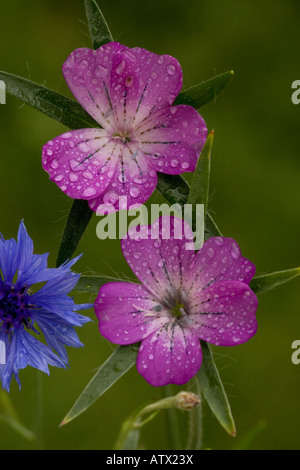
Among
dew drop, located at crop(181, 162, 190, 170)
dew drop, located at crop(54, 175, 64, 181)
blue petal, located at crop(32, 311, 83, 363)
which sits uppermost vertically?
dew drop, located at crop(181, 162, 190, 170)

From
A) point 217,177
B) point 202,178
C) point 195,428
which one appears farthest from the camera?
point 217,177

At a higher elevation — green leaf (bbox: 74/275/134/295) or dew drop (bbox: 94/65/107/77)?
dew drop (bbox: 94/65/107/77)

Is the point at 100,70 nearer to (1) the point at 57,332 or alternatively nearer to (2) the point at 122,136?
(2) the point at 122,136

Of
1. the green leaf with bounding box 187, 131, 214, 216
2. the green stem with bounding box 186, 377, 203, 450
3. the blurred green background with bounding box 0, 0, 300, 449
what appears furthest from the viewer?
the blurred green background with bounding box 0, 0, 300, 449

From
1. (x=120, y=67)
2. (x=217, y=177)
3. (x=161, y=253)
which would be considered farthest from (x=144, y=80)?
(x=217, y=177)

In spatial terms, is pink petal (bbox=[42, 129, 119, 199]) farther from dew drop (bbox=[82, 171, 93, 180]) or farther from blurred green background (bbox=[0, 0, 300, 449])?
blurred green background (bbox=[0, 0, 300, 449])

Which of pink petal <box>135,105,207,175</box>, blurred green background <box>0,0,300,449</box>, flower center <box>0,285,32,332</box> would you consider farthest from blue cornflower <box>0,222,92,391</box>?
blurred green background <box>0,0,300,449</box>

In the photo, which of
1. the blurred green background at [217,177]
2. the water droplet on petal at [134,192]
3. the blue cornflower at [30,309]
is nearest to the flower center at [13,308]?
the blue cornflower at [30,309]
